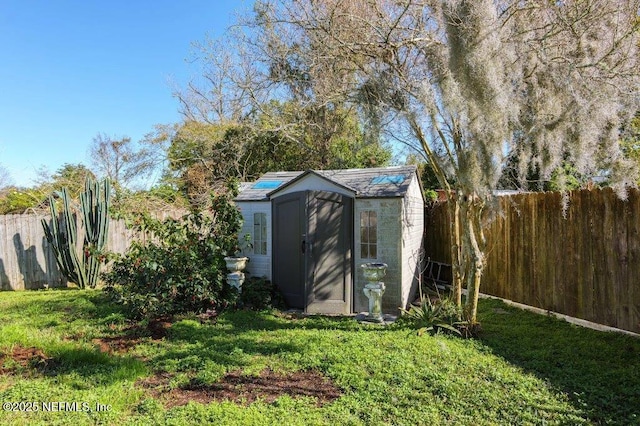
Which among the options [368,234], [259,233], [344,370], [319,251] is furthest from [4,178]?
[344,370]

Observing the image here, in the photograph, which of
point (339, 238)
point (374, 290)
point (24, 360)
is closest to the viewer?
point (24, 360)

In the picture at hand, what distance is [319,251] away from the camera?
6270mm

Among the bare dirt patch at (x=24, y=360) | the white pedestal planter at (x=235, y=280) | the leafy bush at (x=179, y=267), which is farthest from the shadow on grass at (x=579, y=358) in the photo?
the bare dirt patch at (x=24, y=360)

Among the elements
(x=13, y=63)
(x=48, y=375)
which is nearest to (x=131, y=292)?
(x=48, y=375)

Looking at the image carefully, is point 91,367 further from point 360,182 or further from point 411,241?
point 411,241

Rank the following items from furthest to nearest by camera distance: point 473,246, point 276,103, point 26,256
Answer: point 276,103 < point 26,256 < point 473,246

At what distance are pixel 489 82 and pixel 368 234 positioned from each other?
11.0ft

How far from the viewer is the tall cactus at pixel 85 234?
25.9 feet

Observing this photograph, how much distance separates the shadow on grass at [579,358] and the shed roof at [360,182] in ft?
8.26

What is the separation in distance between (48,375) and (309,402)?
2.43m

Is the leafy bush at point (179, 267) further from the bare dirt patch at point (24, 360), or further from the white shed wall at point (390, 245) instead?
the white shed wall at point (390, 245)

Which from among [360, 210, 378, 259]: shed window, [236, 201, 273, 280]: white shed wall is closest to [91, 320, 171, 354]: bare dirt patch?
[236, 201, 273, 280]: white shed wall

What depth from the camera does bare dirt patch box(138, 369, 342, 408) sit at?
2.98 meters

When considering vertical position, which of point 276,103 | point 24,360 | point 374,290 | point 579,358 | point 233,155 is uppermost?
point 276,103
